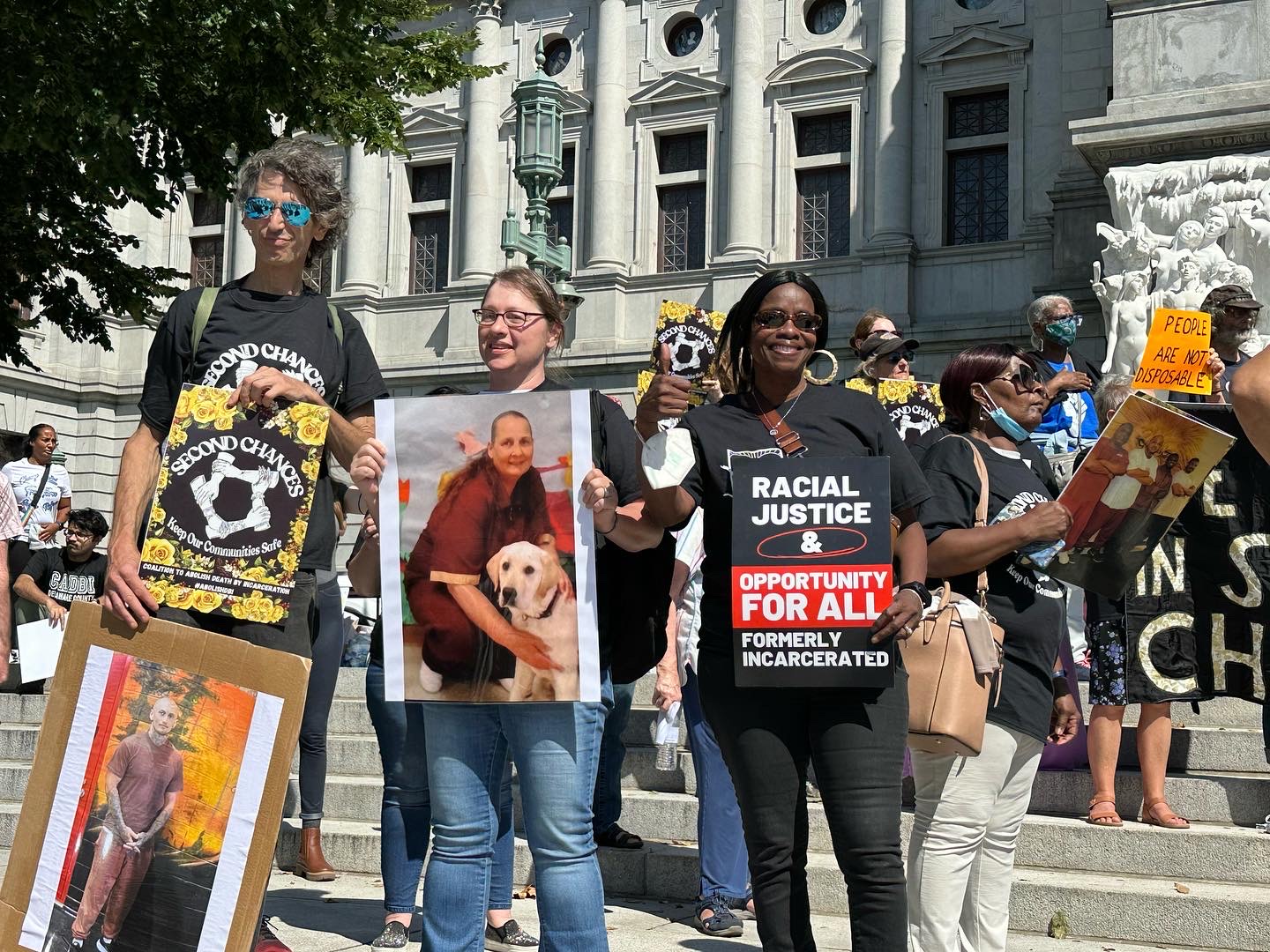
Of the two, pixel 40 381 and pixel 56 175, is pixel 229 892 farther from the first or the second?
pixel 40 381

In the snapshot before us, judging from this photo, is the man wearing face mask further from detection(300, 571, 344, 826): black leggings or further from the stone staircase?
detection(300, 571, 344, 826): black leggings

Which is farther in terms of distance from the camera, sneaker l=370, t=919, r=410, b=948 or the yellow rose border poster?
sneaker l=370, t=919, r=410, b=948

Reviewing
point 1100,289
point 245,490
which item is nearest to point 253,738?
point 245,490

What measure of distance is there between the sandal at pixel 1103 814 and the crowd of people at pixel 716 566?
1.82 metres

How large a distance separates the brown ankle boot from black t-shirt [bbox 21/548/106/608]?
433 cm

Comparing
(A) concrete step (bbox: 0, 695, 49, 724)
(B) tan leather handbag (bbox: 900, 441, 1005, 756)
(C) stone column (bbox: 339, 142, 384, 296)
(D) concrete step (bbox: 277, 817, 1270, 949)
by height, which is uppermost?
(C) stone column (bbox: 339, 142, 384, 296)

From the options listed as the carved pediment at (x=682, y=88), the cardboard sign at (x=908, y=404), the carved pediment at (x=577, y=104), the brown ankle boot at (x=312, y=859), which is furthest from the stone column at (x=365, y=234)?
the brown ankle boot at (x=312, y=859)

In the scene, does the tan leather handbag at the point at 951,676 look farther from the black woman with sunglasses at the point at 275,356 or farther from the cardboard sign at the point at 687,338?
the cardboard sign at the point at 687,338

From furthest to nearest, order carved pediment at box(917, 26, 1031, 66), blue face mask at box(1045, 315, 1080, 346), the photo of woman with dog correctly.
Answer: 1. carved pediment at box(917, 26, 1031, 66)
2. blue face mask at box(1045, 315, 1080, 346)
3. the photo of woman with dog

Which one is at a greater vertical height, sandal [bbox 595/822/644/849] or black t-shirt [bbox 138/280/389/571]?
black t-shirt [bbox 138/280/389/571]

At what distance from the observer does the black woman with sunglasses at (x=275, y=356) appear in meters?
3.86

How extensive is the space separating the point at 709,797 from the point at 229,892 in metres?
2.46

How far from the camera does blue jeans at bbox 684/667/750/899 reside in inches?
224

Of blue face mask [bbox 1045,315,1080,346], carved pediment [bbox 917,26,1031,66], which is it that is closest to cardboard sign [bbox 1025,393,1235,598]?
Answer: blue face mask [bbox 1045,315,1080,346]
